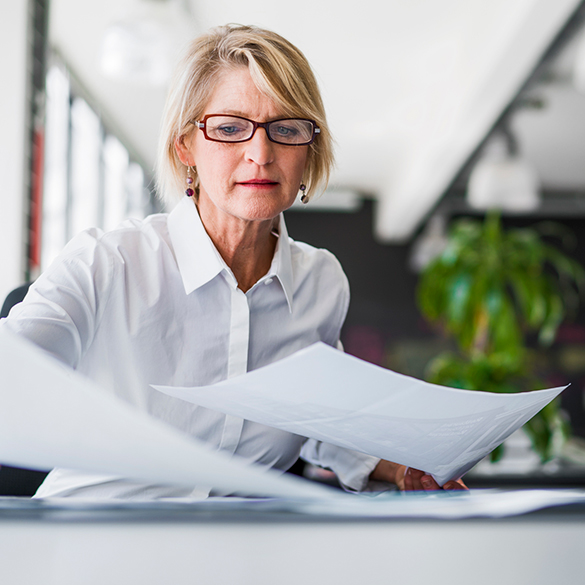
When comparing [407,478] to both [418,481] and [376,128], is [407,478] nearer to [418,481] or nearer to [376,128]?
[418,481]

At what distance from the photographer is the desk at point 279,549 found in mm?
320

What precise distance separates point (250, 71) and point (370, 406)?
0.60 m

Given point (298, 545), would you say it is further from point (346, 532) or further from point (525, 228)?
point (525, 228)

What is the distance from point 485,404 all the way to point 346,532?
0.61 ft

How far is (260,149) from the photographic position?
0.82 metres

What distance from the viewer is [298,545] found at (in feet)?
1.09

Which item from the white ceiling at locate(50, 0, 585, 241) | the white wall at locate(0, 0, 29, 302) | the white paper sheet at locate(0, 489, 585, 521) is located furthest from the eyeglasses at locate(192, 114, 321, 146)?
the white wall at locate(0, 0, 29, 302)

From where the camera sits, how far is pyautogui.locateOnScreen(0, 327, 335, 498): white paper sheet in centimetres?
37

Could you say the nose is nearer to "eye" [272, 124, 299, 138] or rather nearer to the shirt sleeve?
"eye" [272, 124, 299, 138]

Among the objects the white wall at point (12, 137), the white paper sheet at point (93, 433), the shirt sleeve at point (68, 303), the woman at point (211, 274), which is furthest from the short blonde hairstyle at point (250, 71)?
the white wall at point (12, 137)

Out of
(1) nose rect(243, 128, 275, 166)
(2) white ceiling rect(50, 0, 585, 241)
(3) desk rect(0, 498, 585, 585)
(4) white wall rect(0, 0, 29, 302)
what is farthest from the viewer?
(2) white ceiling rect(50, 0, 585, 241)

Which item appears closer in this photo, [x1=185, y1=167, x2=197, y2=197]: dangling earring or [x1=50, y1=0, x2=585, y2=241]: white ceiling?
[x1=185, y1=167, x2=197, y2=197]: dangling earring

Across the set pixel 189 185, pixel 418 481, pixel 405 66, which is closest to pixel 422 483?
pixel 418 481

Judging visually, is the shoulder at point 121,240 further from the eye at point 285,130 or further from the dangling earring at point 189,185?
the eye at point 285,130
